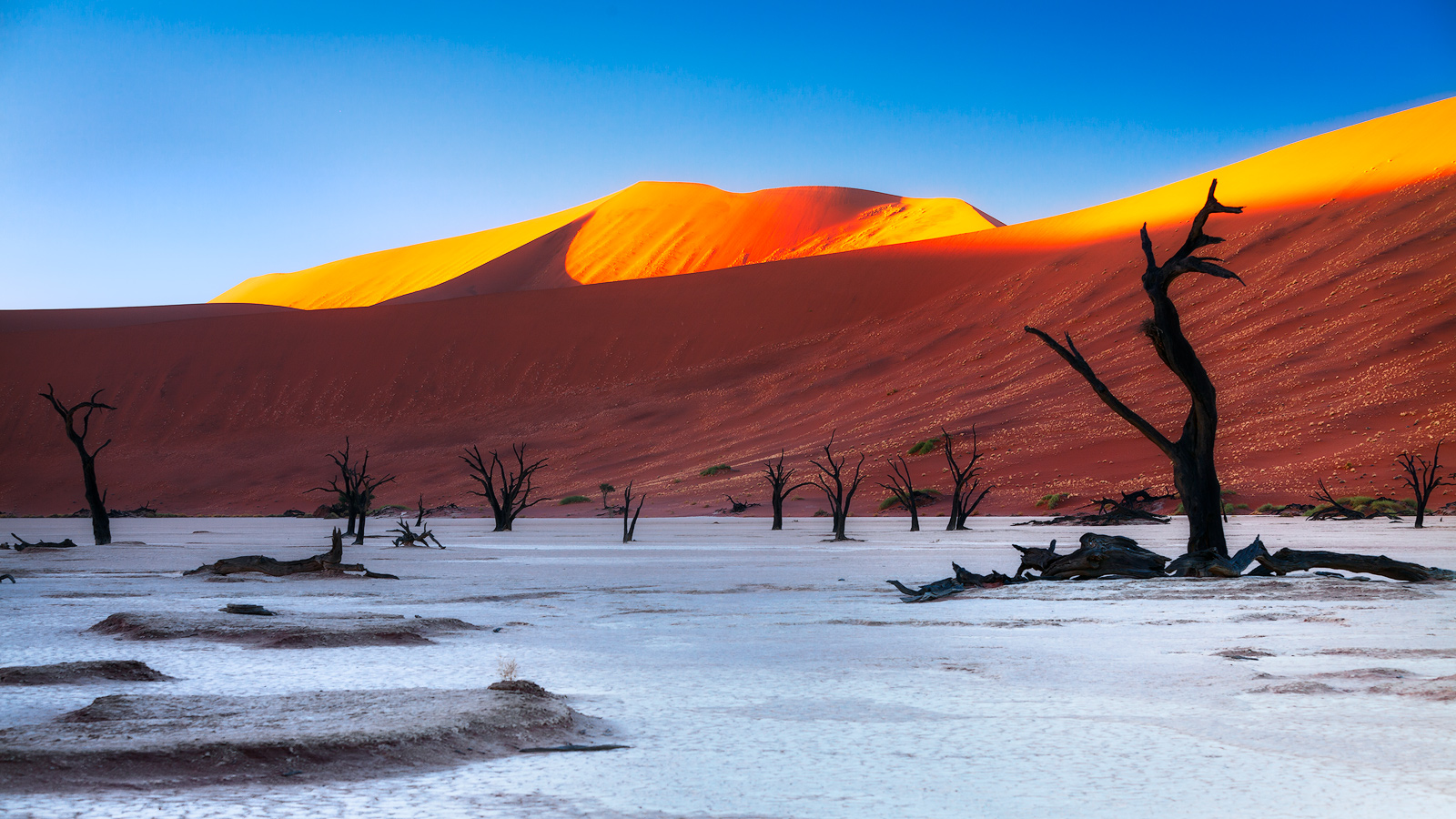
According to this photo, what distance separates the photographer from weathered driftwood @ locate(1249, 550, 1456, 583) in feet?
33.0

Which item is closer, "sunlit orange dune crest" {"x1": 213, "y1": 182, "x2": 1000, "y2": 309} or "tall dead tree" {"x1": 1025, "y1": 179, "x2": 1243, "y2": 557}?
"tall dead tree" {"x1": 1025, "y1": 179, "x2": 1243, "y2": 557}

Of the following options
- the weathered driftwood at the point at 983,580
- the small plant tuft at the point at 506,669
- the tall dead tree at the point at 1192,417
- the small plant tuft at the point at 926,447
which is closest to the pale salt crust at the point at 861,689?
the small plant tuft at the point at 506,669

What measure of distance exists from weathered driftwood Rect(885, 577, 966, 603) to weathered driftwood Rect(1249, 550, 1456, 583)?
2.80 meters

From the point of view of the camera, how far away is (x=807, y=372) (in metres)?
61.8

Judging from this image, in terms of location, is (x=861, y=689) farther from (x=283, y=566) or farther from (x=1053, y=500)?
(x=1053, y=500)

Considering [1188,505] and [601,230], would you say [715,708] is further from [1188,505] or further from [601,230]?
[601,230]

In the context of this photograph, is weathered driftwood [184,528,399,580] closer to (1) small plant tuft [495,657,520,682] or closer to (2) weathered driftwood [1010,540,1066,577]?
(2) weathered driftwood [1010,540,1066,577]

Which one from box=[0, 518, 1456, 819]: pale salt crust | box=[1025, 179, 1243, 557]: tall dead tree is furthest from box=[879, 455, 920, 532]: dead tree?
box=[0, 518, 1456, 819]: pale salt crust

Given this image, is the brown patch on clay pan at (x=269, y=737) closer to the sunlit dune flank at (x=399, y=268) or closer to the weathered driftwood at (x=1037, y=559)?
the weathered driftwood at (x=1037, y=559)

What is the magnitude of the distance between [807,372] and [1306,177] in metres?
26.0

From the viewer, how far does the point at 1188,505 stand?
40.0ft

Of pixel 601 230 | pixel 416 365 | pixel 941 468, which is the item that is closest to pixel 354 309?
pixel 416 365

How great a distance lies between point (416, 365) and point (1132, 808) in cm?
7239

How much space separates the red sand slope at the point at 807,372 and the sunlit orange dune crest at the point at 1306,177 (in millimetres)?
815
